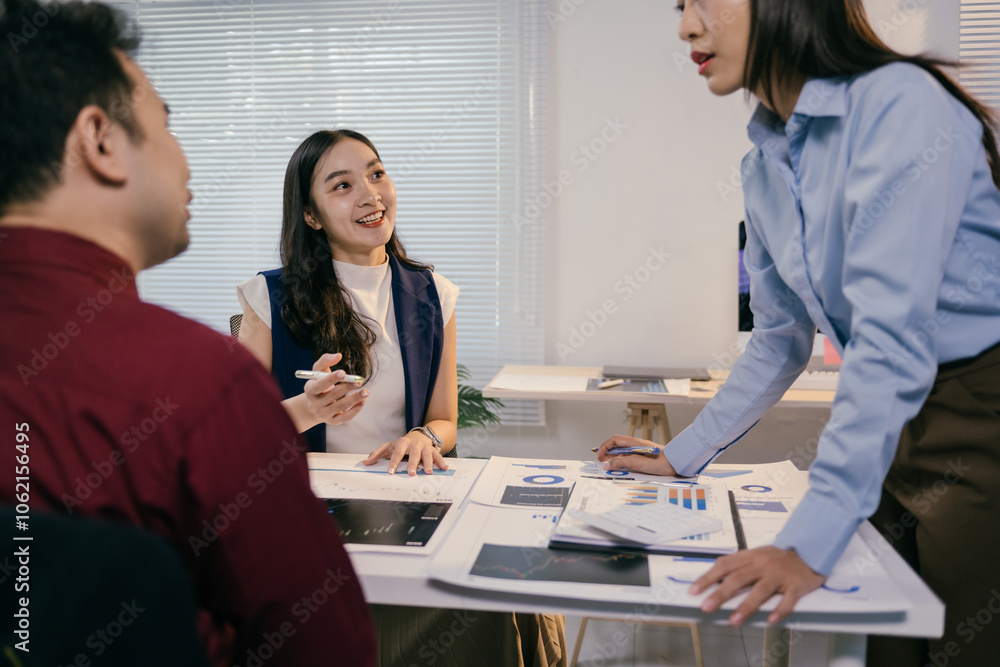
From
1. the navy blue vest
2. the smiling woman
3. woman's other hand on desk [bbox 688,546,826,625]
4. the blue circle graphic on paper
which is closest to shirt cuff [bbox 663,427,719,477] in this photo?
the blue circle graphic on paper

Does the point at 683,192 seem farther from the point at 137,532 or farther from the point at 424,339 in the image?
the point at 137,532

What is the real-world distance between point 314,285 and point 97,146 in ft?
4.19

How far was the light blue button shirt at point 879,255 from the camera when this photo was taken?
924 mm

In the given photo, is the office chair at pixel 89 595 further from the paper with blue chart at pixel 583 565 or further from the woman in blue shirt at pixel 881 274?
the woman in blue shirt at pixel 881 274

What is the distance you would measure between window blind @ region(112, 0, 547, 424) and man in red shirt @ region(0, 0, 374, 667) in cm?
291

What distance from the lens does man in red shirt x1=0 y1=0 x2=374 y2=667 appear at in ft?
2.07

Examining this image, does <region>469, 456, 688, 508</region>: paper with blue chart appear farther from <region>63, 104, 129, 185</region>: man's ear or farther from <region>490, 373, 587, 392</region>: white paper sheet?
<region>490, 373, 587, 392</region>: white paper sheet

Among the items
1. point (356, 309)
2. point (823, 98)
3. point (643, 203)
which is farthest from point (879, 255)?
point (643, 203)

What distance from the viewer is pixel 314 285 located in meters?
2.00

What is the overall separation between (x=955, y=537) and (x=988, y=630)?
0.42ft

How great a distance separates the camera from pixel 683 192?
347 cm

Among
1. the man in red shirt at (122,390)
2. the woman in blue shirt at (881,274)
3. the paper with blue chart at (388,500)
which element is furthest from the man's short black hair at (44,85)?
the woman in blue shirt at (881,274)

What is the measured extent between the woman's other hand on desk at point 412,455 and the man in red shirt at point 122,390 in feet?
2.40

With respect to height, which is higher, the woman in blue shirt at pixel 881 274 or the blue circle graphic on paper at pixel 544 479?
the woman in blue shirt at pixel 881 274
